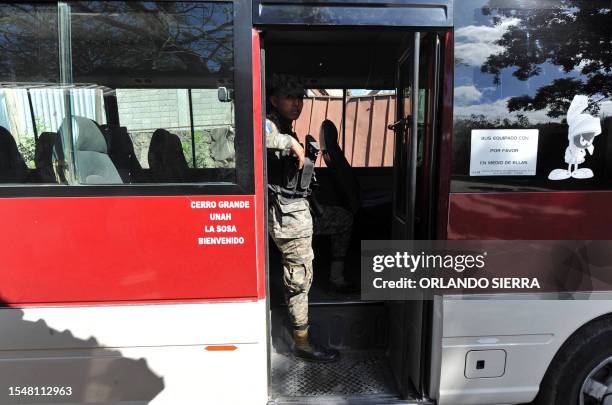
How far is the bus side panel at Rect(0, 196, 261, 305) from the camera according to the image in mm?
1929

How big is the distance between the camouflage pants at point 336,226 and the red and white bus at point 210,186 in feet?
4.41

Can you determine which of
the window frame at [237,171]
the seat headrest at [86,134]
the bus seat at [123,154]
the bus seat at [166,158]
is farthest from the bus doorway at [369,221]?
the seat headrest at [86,134]

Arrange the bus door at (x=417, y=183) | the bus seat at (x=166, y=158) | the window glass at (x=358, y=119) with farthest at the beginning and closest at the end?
1. the window glass at (x=358, y=119)
2. the bus door at (x=417, y=183)
3. the bus seat at (x=166, y=158)

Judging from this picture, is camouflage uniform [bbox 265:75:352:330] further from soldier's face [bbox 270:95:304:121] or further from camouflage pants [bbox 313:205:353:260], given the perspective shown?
camouflage pants [bbox 313:205:353:260]

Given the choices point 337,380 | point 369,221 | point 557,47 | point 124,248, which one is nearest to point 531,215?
point 557,47

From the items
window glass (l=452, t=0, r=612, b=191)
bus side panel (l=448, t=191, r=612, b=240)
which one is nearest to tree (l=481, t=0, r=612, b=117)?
window glass (l=452, t=0, r=612, b=191)

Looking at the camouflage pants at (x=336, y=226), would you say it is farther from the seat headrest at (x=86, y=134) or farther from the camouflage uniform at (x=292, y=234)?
the seat headrest at (x=86, y=134)

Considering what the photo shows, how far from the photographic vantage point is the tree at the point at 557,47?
1.95 metres

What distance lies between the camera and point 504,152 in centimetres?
204

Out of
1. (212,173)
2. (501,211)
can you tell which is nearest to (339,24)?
(212,173)

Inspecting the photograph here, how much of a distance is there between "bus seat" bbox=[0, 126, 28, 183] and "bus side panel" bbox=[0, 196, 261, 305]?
0.12 m

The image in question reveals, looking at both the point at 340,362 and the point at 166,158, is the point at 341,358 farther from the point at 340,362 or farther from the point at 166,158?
the point at 166,158

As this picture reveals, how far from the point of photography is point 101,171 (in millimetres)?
1985

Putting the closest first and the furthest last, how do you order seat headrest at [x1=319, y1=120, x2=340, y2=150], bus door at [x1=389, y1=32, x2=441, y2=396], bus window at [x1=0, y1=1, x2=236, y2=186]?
bus window at [x1=0, y1=1, x2=236, y2=186]
bus door at [x1=389, y1=32, x2=441, y2=396]
seat headrest at [x1=319, y1=120, x2=340, y2=150]
